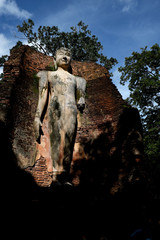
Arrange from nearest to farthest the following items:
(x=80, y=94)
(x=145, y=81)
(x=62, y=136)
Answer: (x=62, y=136) → (x=80, y=94) → (x=145, y=81)

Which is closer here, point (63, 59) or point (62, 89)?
point (62, 89)

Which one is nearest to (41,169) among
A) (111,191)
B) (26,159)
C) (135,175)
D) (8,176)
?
(26,159)

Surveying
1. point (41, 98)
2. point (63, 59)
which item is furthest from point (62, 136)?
point (63, 59)

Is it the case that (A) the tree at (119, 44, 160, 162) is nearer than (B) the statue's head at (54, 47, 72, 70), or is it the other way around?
(B) the statue's head at (54, 47, 72, 70)

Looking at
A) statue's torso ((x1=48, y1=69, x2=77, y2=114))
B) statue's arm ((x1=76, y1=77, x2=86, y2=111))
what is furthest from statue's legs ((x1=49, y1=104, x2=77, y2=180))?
statue's arm ((x1=76, y1=77, x2=86, y2=111))

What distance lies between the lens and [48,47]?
15.2 m

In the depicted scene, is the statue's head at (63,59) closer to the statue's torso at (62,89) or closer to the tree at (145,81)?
the statue's torso at (62,89)

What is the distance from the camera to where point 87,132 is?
6.31 meters

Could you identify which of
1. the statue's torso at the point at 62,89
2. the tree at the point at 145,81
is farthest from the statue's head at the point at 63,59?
the tree at the point at 145,81

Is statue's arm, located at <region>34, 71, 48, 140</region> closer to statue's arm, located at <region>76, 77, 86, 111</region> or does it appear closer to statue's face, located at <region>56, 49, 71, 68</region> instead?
statue's face, located at <region>56, 49, 71, 68</region>

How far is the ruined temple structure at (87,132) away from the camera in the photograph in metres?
4.70

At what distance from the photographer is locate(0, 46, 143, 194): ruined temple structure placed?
470 centimetres

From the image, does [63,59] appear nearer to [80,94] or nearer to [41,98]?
[80,94]

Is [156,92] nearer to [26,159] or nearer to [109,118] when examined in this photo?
[109,118]
